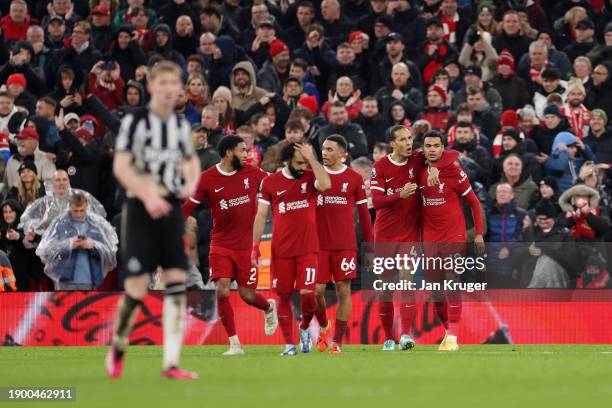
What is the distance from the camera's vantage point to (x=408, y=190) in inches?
644

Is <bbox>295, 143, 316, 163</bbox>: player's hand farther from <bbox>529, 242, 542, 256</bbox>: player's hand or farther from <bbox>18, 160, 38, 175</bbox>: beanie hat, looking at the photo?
<bbox>18, 160, 38, 175</bbox>: beanie hat

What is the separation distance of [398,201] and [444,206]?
0.58 metres

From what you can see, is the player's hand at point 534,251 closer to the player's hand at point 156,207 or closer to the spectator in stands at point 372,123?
the spectator in stands at point 372,123

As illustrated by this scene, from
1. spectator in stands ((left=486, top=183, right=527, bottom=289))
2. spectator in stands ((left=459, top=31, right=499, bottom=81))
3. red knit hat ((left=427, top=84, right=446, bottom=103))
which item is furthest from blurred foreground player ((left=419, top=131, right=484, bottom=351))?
spectator in stands ((left=459, top=31, right=499, bottom=81))

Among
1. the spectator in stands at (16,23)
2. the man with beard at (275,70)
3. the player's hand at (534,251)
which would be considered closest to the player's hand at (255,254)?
the player's hand at (534,251)

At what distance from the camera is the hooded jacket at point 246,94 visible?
75.8 feet

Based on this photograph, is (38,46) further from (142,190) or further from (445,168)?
(142,190)

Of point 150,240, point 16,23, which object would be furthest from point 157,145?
point 16,23

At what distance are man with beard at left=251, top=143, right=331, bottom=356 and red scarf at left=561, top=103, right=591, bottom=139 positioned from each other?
27.2 ft

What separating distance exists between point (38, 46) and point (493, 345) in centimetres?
1110

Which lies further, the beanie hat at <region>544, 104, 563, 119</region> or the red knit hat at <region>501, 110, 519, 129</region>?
the red knit hat at <region>501, 110, 519, 129</region>

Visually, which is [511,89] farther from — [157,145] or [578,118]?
[157,145]

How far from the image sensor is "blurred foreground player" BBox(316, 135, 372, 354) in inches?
643

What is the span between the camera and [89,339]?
19594 mm
